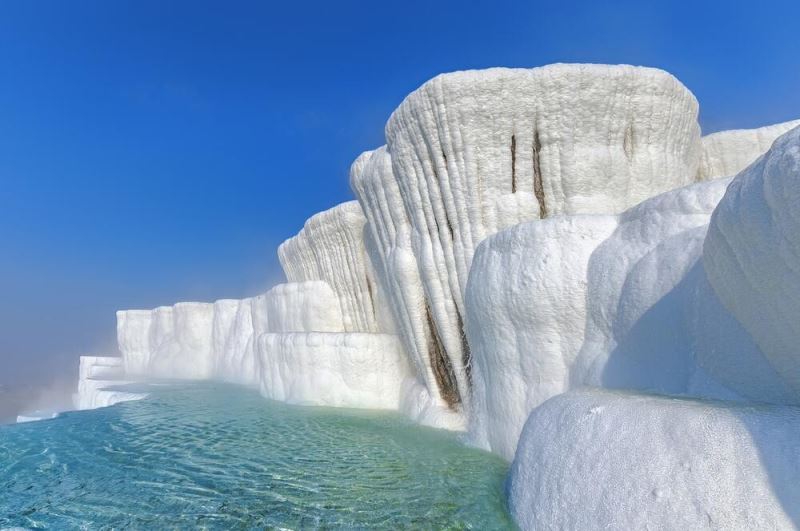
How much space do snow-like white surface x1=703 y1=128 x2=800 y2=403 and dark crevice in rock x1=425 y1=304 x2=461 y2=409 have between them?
24.2 ft

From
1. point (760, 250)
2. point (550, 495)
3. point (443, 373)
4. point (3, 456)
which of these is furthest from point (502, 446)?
point (3, 456)

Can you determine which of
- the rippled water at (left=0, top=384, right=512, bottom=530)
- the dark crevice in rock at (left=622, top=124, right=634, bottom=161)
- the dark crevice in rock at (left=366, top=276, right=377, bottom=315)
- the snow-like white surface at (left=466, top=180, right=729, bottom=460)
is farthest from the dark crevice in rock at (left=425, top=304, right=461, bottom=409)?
the dark crevice in rock at (left=366, top=276, right=377, bottom=315)

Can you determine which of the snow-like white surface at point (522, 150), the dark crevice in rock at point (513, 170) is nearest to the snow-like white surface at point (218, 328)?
the snow-like white surface at point (522, 150)

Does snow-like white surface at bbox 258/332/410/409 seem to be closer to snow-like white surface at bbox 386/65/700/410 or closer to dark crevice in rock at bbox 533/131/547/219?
snow-like white surface at bbox 386/65/700/410

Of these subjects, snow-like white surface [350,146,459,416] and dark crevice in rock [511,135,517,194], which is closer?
dark crevice in rock [511,135,517,194]

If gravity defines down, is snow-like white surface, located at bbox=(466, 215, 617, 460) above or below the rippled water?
above

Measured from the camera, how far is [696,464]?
3.22 metres

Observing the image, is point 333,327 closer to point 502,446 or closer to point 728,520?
point 502,446

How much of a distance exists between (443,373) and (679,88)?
777 cm

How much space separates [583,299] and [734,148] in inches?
356

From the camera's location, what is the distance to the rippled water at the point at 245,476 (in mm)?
5086

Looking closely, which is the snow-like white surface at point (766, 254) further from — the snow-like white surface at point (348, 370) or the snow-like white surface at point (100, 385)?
the snow-like white surface at point (100, 385)

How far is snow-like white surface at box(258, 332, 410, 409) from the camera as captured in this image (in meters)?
13.4

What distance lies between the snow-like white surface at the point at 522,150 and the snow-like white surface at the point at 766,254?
6320mm
